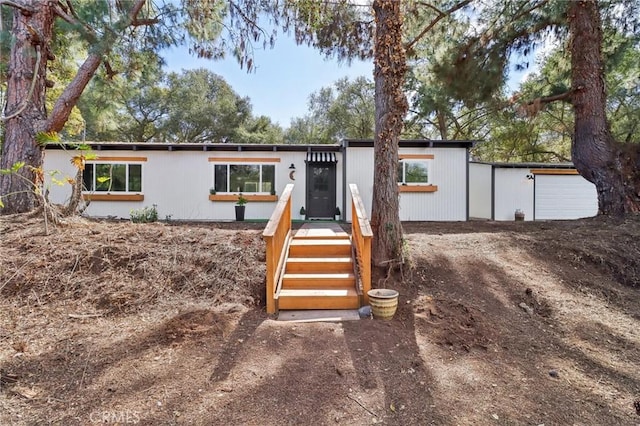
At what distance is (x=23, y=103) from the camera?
661 centimetres

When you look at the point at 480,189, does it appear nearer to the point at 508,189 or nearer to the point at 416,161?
the point at 508,189

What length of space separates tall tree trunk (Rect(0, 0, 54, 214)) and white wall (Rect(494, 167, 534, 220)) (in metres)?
13.3

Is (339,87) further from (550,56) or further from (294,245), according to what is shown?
(294,245)

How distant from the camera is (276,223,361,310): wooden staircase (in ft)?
13.4

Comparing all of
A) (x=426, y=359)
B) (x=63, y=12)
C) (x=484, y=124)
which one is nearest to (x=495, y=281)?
(x=426, y=359)

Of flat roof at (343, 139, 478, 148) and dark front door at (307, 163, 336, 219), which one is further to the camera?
dark front door at (307, 163, 336, 219)

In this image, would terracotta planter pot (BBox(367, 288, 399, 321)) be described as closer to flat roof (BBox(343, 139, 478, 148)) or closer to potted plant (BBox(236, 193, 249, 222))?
flat roof (BBox(343, 139, 478, 148))

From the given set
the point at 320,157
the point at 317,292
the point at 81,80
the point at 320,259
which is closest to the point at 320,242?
the point at 320,259

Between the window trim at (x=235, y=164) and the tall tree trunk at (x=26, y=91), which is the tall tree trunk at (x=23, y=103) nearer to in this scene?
the tall tree trunk at (x=26, y=91)

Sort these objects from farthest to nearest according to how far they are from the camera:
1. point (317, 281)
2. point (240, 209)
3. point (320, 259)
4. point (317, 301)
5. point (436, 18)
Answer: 1. point (240, 209)
2. point (436, 18)
3. point (320, 259)
4. point (317, 281)
5. point (317, 301)

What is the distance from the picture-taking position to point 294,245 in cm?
519

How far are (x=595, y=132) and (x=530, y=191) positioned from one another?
5.82 m

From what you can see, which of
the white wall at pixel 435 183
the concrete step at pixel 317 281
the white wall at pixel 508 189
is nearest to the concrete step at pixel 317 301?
the concrete step at pixel 317 281

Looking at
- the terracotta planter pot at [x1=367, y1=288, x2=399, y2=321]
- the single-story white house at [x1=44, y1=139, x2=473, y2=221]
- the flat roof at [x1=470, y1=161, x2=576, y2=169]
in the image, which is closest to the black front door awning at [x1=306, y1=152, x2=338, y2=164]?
the single-story white house at [x1=44, y1=139, x2=473, y2=221]
